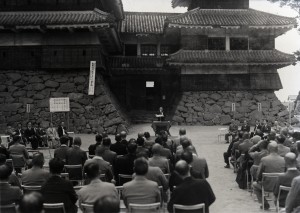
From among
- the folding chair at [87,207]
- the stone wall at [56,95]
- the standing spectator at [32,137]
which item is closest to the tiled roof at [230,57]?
the stone wall at [56,95]

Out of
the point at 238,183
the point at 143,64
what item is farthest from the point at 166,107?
the point at 238,183

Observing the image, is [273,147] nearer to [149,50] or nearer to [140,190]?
[140,190]

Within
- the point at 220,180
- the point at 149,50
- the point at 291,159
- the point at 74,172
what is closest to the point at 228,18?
the point at 149,50

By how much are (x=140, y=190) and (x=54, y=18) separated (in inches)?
804

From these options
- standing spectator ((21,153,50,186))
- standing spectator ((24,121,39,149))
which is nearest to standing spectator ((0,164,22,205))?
standing spectator ((21,153,50,186))

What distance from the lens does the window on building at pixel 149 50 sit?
34438 millimetres

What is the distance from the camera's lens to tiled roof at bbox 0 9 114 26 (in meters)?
23.2

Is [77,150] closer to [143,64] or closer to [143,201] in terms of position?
[143,201]

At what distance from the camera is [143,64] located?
108ft

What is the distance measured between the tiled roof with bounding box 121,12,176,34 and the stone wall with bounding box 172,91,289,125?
7743 millimetres

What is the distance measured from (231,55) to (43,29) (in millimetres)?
14485

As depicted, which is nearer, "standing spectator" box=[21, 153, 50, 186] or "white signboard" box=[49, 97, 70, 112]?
"standing spectator" box=[21, 153, 50, 186]

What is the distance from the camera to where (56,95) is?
24.6 meters

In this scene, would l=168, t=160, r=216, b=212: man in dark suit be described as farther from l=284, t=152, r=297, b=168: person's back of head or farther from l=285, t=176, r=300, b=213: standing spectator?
l=284, t=152, r=297, b=168: person's back of head
